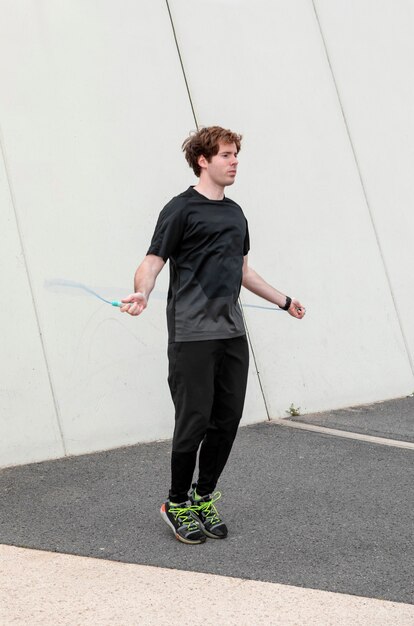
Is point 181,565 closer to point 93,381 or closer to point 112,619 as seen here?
point 112,619

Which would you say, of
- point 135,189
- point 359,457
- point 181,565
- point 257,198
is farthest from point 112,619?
point 257,198

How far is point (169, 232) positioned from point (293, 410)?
3.29 metres

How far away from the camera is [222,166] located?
4.71 m

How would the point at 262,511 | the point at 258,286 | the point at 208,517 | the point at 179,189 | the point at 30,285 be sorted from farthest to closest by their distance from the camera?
1. the point at 179,189
2. the point at 30,285
3. the point at 262,511
4. the point at 258,286
5. the point at 208,517

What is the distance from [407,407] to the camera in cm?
777

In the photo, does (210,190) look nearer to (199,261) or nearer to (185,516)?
(199,261)

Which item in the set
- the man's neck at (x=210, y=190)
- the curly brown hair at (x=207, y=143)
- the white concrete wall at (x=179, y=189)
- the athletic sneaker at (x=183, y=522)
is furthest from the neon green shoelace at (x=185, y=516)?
the white concrete wall at (x=179, y=189)

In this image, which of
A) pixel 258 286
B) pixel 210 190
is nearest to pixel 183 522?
pixel 258 286

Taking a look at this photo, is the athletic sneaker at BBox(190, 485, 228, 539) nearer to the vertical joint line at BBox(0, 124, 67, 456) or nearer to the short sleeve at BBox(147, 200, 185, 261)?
the short sleeve at BBox(147, 200, 185, 261)

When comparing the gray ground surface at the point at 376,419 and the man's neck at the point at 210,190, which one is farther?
the gray ground surface at the point at 376,419

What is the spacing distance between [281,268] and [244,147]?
1018 mm

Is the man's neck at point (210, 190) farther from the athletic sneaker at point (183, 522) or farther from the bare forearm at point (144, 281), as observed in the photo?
the athletic sneaker at point (183, 522)

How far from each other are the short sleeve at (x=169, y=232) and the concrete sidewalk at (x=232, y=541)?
4.46ft

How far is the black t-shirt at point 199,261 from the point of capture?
15.1 feet
